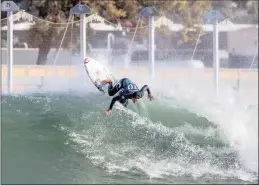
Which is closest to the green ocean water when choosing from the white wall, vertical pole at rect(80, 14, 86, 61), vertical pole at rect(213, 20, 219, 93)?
vertical pole at rect(80, 14, 86, 61)

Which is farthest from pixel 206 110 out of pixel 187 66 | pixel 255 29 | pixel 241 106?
pixel 255 29

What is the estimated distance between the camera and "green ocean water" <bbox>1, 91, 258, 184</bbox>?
29.3ft

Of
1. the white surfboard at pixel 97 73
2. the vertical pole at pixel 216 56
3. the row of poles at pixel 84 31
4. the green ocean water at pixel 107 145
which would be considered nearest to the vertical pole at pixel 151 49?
the row of poles at pixel 84 31

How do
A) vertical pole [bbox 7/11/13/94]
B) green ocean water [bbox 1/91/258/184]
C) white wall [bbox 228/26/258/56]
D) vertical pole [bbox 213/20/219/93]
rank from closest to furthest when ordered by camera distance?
1. green ocean water [bbox 1/91/258/184]
2. vertical pole [bbox 7/11/13/94]
3. vertical pole [bbox 213/20/219/93]
4. white wall [bbox 228/26/258/56]

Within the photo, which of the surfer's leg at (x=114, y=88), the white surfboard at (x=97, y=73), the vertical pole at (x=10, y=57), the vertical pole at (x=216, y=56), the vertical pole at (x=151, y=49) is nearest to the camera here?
the surfer's leg at (x=114, y=88)

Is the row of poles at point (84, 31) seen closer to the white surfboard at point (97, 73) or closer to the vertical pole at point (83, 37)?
the vertical pole at point (83, 37)

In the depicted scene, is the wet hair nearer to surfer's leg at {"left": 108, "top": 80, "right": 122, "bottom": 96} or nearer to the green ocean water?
surfer's leg at {"left": 108, "top": 80, "right": 122, "bottom": 96}

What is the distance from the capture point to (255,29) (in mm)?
20328

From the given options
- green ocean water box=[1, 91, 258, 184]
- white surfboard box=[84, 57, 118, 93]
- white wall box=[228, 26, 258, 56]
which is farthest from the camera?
white wall box=[228, 26, 258, 56]

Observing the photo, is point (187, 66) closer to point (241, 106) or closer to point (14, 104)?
point (241, 106)

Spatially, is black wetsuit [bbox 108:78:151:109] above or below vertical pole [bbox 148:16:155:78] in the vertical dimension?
below

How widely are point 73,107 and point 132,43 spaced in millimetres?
3707

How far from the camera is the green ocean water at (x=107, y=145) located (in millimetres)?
8922

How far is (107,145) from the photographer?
34.3ft
